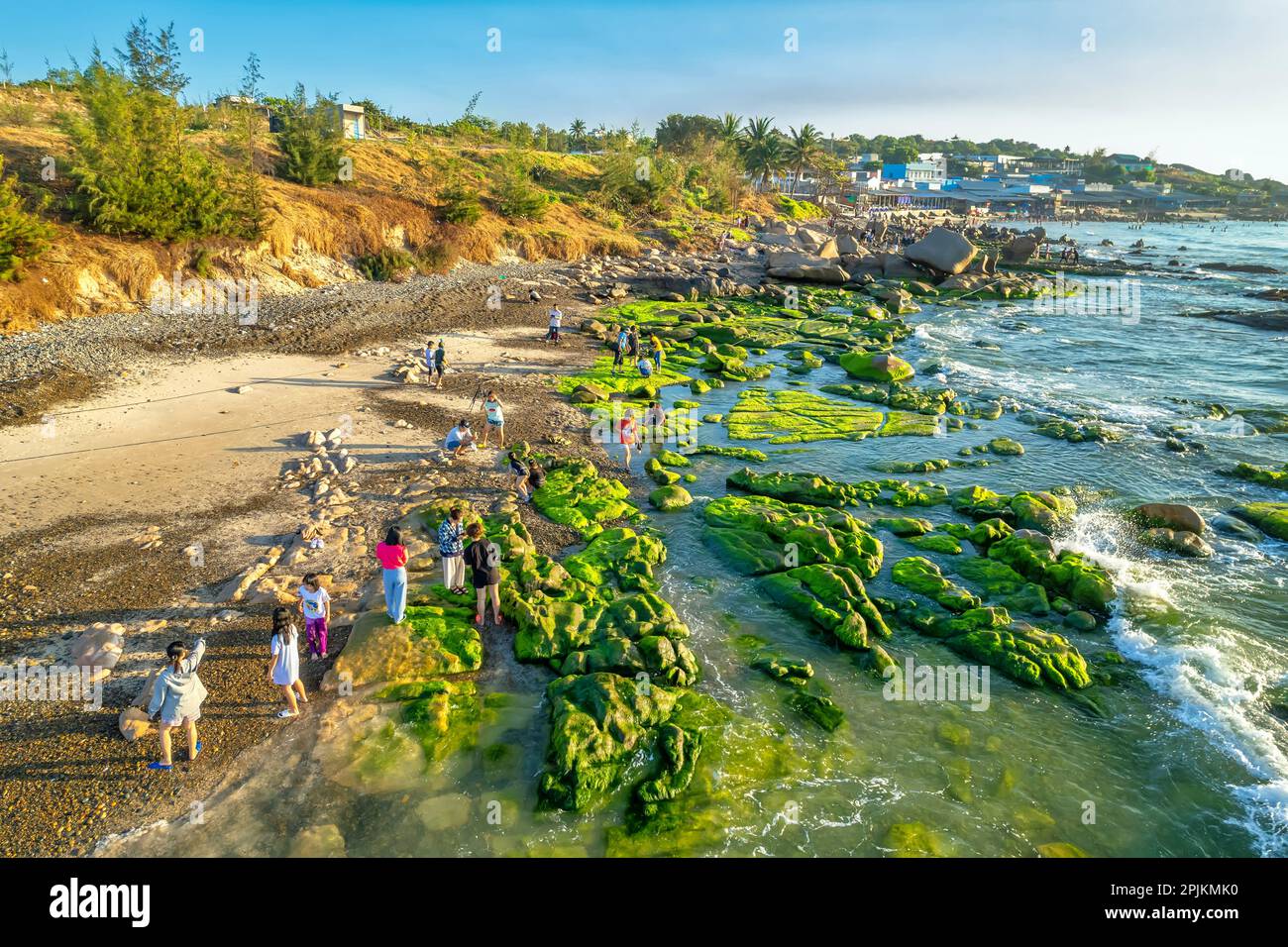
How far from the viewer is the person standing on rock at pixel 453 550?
13.4 meters

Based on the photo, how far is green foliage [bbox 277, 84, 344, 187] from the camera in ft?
143

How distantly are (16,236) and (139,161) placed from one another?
24.4 ft

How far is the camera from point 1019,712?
40.3 feet

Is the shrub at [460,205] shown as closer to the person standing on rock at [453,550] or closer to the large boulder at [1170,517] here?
the person standing on rock at [453,550]

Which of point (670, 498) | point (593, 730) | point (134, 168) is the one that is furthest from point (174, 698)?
point (134, 168)

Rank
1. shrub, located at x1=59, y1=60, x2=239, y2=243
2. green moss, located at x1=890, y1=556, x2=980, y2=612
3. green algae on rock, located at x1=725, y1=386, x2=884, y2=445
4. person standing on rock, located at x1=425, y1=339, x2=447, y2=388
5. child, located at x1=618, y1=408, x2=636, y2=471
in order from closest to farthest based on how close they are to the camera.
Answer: green moss, located at x1=890, y1=556, x2=980, y2=612, child, located at x1=618, y1=408, x2=636, y2=471, person standing on rock, located at x1=425, y1=339, x2=447, y2=388, green algae on rock, located at x1=725, y1=386, x2=884, y2=445, shrub, located at x1=59, y1=60, x2=239, y2=243

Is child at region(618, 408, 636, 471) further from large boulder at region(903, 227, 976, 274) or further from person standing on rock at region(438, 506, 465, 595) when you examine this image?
large boulder at region(903, 227, 976, 274)

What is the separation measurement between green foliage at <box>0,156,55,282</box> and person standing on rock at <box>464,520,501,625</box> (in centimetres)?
2622

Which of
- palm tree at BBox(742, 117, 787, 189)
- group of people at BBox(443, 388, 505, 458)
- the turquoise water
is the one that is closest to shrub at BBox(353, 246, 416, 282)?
group of people at BBox(443, 388, 505, 458)

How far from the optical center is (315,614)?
1142 cm

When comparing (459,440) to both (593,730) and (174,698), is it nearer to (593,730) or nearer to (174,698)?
(174,698)

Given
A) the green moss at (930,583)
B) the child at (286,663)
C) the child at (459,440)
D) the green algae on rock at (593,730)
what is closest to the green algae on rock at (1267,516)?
the green moss at (930,583)
